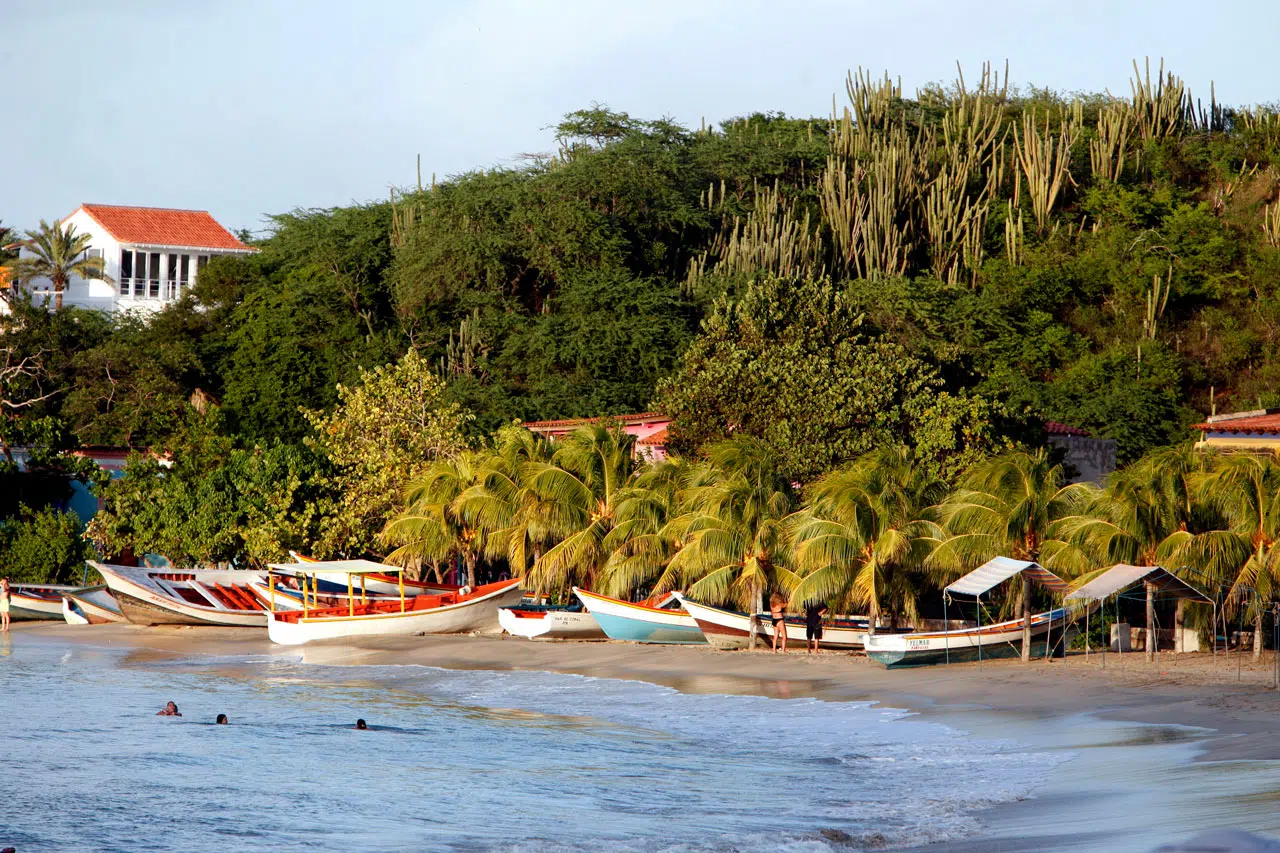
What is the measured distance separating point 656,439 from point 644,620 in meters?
8.08

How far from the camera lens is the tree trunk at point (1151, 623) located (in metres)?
21.7

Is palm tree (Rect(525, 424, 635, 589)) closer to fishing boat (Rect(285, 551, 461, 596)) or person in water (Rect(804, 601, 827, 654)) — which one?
fishing boat (Rect(285, 551, 461, 596))

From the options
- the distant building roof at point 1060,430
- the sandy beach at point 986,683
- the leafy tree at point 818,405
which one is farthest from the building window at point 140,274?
the distant building roof at point 1060,430

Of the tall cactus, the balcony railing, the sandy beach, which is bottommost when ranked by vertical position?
the sandy beach

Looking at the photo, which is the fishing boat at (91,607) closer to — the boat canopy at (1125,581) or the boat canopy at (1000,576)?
the boat canopy at (1000,576)

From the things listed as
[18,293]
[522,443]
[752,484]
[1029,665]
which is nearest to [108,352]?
[18,293]

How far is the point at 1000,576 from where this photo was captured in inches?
875

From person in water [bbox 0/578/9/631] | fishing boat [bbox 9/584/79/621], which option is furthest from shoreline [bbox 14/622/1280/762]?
fishing boat [bbox 9/584/79/621]

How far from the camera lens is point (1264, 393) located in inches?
1848

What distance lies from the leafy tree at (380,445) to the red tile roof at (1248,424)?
17.8 metres

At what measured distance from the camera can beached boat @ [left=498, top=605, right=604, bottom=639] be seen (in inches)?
1161

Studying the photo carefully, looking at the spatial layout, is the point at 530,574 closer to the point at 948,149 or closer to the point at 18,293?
the point at 948,149

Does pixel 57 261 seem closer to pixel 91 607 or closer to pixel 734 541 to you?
pixel 91 607

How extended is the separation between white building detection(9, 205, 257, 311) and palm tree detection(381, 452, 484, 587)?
3383 cm
